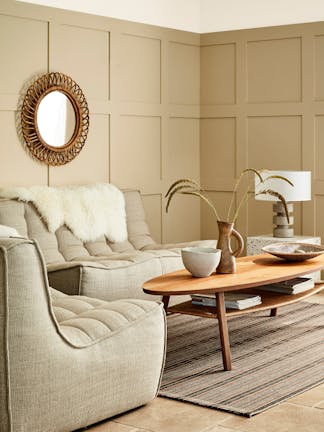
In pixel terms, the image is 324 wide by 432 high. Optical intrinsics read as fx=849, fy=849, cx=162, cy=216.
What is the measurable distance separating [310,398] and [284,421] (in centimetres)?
35

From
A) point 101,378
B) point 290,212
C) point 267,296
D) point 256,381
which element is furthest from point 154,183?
point 101,378

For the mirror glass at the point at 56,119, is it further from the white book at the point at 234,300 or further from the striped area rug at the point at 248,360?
the white book at the point at 234,300

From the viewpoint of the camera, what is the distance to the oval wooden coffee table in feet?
14.1

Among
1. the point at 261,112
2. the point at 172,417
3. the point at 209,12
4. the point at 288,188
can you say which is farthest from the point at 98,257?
the point at 209,12

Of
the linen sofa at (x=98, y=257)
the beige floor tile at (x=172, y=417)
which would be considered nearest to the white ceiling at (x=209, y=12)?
the linen sofa at (x=98, y=257)

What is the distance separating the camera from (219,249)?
15.4 ft

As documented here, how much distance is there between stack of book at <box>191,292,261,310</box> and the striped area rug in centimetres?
29

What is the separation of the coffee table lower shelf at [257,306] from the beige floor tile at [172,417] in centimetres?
70

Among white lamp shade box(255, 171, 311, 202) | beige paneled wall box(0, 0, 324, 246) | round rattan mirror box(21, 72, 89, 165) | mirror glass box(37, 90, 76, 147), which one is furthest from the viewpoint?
white lamp shade box(255, 171, 311, 202)

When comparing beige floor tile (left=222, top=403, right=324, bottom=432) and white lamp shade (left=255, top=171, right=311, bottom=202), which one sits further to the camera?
white lamp shade (left=255, top=171, right=311, bottom=202)

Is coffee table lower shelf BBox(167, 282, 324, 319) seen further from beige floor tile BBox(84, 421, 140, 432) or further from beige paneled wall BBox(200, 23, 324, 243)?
beige paneled wall BBox(200, 23, 324, 243)

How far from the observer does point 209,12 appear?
745 cm

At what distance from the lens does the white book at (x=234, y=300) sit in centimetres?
452

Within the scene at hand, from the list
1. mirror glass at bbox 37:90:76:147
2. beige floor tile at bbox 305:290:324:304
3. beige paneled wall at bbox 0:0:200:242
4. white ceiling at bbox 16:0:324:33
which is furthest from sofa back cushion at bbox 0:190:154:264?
white ceiling at bbox 16:0:324:33
